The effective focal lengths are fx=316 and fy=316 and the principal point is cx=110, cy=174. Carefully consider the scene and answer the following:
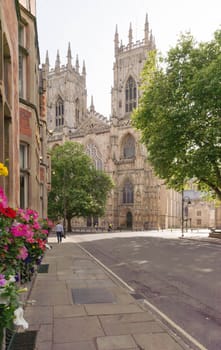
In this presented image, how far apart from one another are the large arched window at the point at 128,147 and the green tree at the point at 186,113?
39730mm

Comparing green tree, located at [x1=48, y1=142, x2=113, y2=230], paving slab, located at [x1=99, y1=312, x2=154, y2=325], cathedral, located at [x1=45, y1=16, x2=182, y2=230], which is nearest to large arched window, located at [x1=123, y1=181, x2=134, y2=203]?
cathedral, located at [x1=45, y1=16, x2=182, y2=230]

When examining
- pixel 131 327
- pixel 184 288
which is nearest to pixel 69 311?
pixel 131 327

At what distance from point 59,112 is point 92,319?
77412 millimetres

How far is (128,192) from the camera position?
65.8 metres

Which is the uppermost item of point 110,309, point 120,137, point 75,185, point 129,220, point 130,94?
point 130,94

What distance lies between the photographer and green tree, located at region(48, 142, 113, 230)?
4481 cm

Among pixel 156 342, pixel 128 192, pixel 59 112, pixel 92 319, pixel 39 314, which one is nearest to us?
pixel 156 342

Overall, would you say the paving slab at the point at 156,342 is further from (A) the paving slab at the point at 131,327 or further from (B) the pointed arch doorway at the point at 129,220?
(B) the pointed arch doorway at the point at 129,220

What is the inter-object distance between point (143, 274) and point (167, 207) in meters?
60.3

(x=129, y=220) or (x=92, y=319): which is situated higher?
(x=92, y=319)

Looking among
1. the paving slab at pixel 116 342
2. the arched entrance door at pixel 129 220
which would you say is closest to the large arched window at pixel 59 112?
the arched entrance door at pixel 129 220

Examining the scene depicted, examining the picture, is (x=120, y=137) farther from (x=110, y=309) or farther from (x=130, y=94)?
(x=110, y=309)

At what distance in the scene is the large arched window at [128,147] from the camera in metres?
67.2

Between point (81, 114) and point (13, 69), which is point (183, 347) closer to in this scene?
point (13, 69)
